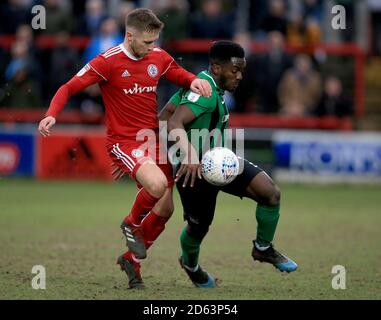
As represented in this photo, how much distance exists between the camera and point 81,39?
18.2 metres

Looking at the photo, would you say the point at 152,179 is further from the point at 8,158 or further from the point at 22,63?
the point at 22,63

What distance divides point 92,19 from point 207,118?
1066 cm

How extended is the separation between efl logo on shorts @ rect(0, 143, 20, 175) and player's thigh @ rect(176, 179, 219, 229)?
9360mm

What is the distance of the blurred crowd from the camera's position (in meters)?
17.2

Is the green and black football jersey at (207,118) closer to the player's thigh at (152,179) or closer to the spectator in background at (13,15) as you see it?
the player's thigh at (152,179)

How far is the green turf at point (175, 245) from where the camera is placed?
7.86m

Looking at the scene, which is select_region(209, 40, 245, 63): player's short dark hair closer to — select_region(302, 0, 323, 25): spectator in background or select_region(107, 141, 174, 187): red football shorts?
select_region(107, 141, 174, 187): red football shorts

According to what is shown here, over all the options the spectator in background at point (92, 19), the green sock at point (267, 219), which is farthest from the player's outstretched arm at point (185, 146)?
the spectator in background at point (92, 19)

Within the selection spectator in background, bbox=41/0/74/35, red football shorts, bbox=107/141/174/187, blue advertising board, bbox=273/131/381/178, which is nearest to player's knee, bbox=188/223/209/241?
red football shorts, bbox=107/141/174/187

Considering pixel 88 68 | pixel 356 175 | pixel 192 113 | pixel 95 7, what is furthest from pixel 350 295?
pixel 95 7

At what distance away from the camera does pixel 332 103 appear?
1825 cm

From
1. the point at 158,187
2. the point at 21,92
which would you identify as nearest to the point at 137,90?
the point at 158,187
